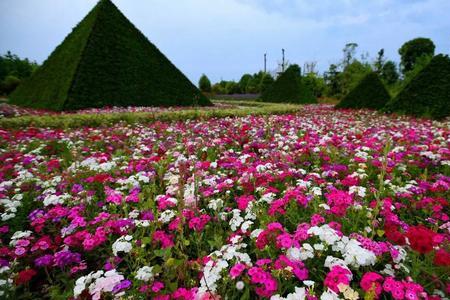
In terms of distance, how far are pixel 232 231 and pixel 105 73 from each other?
A: 17126mm

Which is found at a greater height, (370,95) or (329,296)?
(370,95)

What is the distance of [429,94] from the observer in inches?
527

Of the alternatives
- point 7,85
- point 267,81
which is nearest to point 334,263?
point 7,85

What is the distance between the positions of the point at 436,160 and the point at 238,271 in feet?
15.2

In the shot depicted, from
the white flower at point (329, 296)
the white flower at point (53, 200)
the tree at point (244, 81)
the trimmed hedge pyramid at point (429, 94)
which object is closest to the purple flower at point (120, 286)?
the white flower at point (329, 296)

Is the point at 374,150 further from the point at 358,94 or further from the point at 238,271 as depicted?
the point at 358,94

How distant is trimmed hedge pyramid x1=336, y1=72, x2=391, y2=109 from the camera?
18.4 m

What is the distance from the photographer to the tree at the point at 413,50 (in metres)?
48.1

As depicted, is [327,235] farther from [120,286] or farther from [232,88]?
[232,88]

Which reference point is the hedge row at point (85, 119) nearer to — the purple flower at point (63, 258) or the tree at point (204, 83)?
the purple flower at point (63, 258)

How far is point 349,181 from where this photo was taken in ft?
11.9

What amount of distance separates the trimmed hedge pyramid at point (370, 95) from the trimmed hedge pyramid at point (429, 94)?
4.31 m

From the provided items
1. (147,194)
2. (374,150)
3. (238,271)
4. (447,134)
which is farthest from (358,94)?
(238,271)

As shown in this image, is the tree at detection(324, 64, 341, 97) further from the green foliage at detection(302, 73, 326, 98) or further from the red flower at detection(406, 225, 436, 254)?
the red flower at detection(406, 225, 436, 254)
